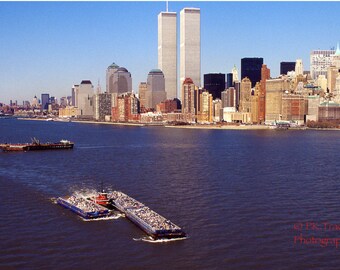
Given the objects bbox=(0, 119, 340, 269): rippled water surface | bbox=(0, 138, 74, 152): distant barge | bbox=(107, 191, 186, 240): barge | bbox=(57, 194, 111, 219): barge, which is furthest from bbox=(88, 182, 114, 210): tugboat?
bbox=(0, 138, 74, 152): distant barge

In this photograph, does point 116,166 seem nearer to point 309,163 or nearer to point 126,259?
point 309,163

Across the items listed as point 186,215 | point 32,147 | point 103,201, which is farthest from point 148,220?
point 32,147

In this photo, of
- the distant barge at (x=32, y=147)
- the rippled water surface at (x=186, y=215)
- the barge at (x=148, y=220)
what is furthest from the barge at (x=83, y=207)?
the distant barge at (x=32, y=147)

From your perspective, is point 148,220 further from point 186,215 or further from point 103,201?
point 103,201

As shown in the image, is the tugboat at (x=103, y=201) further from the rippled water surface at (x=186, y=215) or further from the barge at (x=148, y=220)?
the rippled water surface at (x=186, y=215)

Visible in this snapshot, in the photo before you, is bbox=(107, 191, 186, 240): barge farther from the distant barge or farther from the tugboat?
the distant barge
